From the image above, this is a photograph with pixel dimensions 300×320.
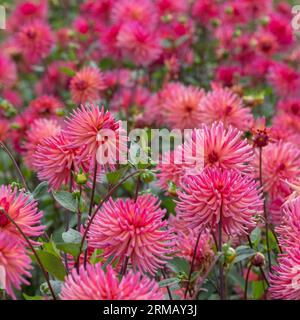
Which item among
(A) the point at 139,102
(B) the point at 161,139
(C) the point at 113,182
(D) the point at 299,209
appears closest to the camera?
(D) the point at 299,209

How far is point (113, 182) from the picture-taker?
4.60 feet

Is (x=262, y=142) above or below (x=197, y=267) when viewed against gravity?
above

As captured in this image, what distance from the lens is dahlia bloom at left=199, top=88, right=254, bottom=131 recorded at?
6.03 feet

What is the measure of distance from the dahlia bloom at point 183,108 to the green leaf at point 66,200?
2.12ft

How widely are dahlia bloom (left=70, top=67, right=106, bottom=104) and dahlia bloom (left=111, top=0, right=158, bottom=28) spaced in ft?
A: 1.37

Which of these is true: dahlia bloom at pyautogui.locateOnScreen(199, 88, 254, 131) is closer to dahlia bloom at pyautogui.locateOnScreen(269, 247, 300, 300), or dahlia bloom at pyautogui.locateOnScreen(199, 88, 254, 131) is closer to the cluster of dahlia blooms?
the cluster of dahlia blooms

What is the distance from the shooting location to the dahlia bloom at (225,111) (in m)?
1.84

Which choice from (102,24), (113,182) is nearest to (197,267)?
(113,182)

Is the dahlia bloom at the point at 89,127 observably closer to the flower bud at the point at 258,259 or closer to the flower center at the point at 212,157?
the flower center at the point at 212,157

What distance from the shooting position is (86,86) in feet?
6.89

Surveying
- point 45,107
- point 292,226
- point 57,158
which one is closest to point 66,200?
point 57,158

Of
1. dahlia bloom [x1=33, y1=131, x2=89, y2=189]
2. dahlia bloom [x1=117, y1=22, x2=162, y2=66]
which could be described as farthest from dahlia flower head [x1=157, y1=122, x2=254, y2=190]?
dahlia bloom [x1=117, y1=22, x2=162, y2=66]
